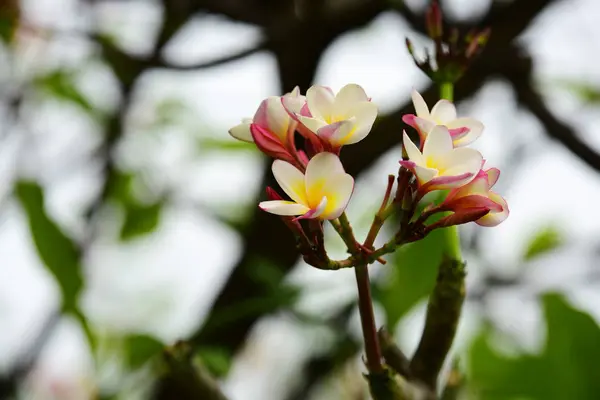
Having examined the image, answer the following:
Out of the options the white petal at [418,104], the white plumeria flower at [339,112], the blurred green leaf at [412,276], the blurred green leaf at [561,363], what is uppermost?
the white plumeria flower at [339,112]

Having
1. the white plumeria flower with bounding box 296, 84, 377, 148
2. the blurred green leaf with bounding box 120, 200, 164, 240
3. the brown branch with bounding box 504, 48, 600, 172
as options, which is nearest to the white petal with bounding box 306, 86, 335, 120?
the white plumeria flower with bounding box 296, 84, 377, 148

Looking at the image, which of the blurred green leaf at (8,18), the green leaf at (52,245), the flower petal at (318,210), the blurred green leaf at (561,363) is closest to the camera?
the flower petal at (318,210)

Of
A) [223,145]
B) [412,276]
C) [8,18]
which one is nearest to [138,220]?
[223,145]

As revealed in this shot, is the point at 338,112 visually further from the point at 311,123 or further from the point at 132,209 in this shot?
the point at 132,209

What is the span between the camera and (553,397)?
0.46 meters

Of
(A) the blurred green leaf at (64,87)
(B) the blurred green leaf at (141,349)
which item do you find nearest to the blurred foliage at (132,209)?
(A) the blurred green leaf at (64,87)

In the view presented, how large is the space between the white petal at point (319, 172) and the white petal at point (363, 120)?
0.05 ft

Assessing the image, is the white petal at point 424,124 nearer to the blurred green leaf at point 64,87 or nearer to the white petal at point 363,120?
the white petal at point 363,120

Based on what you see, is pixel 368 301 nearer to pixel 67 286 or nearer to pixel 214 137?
pixel 67 286

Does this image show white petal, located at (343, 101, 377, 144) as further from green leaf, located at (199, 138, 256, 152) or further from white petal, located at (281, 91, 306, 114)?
green leaf, located at (199, 138, 256, 152)

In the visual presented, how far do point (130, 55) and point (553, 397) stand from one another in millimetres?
543

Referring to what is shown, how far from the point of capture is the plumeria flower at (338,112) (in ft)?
0.83

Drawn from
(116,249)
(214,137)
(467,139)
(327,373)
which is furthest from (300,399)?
(467,139)

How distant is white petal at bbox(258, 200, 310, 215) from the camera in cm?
23
